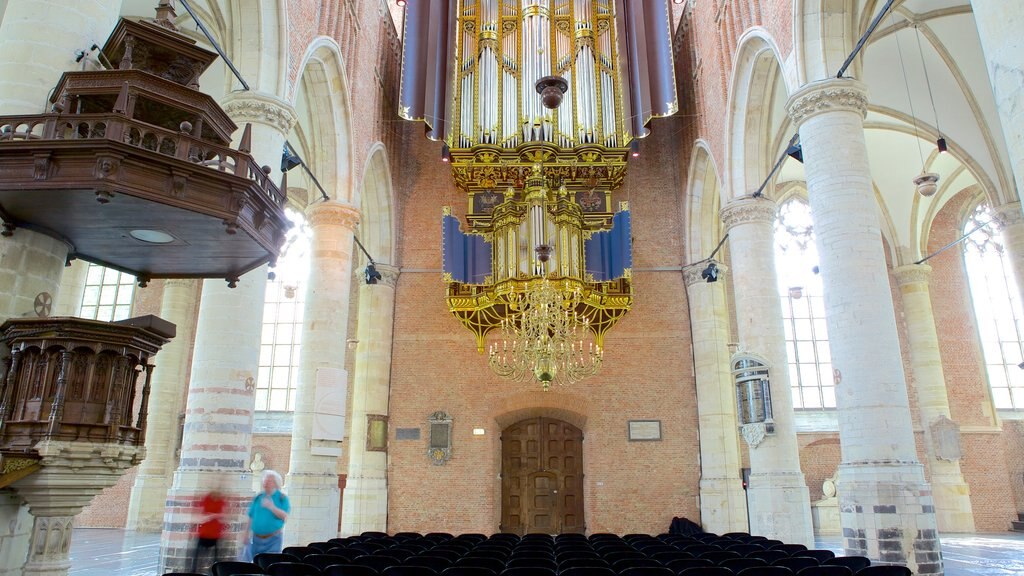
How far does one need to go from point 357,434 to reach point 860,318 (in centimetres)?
1133

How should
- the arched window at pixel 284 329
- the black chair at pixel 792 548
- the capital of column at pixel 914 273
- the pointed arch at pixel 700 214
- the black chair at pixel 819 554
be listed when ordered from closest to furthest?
the black chair at pixel 819 554, the black chair at pixel 792 548, the pointed arch at pixel 700 214, the capital of column at pixel 914 273, the arched window at pixel 284 329

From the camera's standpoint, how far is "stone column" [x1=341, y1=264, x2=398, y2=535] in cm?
1562

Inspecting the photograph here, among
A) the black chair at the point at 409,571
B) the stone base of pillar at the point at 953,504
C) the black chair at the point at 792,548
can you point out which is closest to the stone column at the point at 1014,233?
the stone base of pillar at the point at 953,504

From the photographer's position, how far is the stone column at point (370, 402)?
1562cm

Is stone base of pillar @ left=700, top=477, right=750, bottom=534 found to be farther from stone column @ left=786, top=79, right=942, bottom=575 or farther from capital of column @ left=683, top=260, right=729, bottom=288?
stone column @ left=786, top=79, right=942, bottom=575

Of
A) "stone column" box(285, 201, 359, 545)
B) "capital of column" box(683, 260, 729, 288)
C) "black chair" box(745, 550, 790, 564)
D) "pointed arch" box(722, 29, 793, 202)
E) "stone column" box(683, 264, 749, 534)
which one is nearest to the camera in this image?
"black chair" box(745, 550, 790, 564)

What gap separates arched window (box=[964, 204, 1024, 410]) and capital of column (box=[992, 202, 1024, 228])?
190 inches

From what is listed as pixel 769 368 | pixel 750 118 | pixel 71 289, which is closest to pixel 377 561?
pixel 769 368

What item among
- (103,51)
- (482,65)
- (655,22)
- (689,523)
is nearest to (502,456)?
(689,523)

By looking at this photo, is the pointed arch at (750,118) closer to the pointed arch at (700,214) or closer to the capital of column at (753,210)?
the capital of column at (753,210)

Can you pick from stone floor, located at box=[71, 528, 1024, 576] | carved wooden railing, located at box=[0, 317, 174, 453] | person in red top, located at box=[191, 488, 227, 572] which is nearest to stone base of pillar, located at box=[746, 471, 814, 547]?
stone floor, located at box=[71, 528, 1024, 576]

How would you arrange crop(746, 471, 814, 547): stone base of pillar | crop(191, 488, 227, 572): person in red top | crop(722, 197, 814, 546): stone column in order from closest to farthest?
1. crop(191, 488, 227, 572): person in red top
2. crop(746, 471, 814, 547): stone base of pillar
3. crop(722, 197, 814, 546): stone column

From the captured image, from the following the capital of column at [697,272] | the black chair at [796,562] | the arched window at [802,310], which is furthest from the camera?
the arched window at [802,310]

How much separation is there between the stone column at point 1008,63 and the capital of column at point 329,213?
10632 mm
